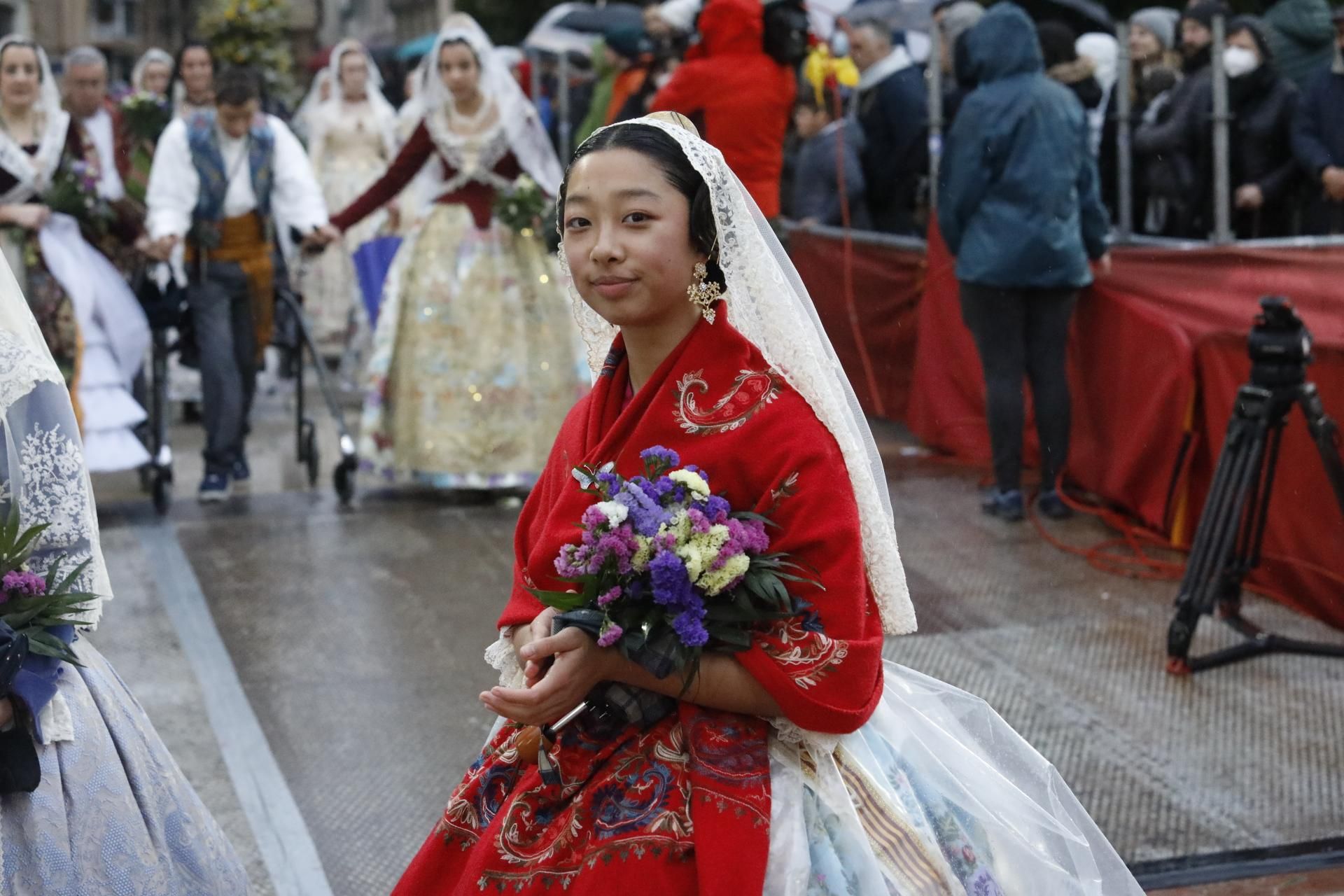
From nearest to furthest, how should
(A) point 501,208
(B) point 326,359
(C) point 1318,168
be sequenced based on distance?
(C) point 1318,168
(A) point 501,208
(B) point 326,359

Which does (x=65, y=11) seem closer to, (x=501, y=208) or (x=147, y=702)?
(x=501, y=208)

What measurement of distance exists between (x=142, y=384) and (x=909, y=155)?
4205 millimetres

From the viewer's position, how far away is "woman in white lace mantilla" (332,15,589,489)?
8.03m

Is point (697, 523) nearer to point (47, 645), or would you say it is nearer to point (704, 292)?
point (704, 292)

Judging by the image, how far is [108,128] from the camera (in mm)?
9383

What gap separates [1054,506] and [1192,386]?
36.7 inches

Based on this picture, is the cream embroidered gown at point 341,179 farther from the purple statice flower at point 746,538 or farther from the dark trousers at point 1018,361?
the purple statice flower at point 746,538

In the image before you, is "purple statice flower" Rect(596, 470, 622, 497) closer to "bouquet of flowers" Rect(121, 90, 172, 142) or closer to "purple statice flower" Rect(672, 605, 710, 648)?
"purple statice flower" Rect(672, 605, 710, 648)

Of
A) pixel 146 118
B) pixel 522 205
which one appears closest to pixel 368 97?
Answer: pixel 146 118

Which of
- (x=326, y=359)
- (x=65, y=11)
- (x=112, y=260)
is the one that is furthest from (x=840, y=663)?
(x=65, y=11)

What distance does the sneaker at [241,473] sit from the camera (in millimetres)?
8430

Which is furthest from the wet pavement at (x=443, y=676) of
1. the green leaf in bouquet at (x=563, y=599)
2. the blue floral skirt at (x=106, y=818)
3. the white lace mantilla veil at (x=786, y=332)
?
the green leaf in bouquet at (x=563, y=599)

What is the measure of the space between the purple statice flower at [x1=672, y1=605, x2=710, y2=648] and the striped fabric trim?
1.11 ft

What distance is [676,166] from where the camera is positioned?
8.52 feet
